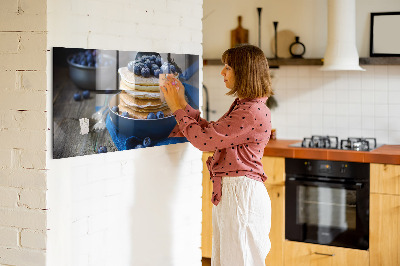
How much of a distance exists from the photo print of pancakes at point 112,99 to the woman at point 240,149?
0.11 metres

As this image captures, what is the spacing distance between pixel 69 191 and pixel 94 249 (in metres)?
0.31

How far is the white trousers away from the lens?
109 inches

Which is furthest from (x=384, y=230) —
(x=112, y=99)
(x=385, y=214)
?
(x=112, y=99)

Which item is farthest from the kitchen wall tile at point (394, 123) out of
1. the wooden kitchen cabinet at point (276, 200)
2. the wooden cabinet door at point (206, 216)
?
the wooden cabinet door at point (206, 216)

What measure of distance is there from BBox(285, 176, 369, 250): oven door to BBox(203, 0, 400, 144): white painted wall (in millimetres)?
728

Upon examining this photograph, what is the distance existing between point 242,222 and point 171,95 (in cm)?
68

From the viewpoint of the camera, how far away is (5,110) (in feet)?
7.57

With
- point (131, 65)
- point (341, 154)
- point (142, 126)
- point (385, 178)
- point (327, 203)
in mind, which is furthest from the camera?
point (327, 203)

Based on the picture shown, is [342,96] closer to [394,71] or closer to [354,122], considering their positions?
[354,122]

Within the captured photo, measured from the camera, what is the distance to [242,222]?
2.76m

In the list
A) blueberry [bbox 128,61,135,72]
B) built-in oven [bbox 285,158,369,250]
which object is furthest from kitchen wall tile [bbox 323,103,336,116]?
blueberry [bbox 128,61,135,72]

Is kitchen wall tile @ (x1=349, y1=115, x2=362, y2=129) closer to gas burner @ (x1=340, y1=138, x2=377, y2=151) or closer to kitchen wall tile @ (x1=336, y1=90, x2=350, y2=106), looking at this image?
kitchen wall tile @ (x1=336, y1=90, x2=350, y2=106)

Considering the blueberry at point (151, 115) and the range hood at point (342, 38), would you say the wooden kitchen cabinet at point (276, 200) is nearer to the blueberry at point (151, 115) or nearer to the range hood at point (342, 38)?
the range hood at point (342, 38)

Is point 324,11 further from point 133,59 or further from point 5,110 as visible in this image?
point 5,110
